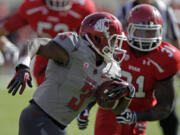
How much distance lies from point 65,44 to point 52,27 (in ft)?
6.28

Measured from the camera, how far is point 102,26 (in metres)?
2.94

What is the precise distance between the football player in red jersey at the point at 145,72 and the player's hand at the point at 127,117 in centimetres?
4

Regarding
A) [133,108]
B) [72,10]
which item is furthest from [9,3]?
[133,108]

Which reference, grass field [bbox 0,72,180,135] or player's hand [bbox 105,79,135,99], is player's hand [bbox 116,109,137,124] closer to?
player's hand [bbox 105,79,135,99]

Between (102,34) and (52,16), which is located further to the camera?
(52,16)

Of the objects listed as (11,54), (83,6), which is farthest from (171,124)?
(11,54)

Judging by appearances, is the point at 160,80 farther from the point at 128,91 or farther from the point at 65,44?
the point at 65,44

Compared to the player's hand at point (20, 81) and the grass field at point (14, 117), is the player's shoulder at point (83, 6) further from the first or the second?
the player's hand at point (20, 81)

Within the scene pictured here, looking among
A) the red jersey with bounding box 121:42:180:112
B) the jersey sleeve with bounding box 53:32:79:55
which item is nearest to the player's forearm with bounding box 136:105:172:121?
the red jersey with bounding box 121:42:180:112

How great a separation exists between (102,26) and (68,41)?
272 millimetres

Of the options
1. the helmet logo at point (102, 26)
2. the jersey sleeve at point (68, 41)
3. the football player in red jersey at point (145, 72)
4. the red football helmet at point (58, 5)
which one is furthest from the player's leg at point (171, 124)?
the jersey sleeve at point (68, 41)

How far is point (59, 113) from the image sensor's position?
2.84 metres

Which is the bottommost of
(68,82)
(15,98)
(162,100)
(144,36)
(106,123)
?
(15,98)

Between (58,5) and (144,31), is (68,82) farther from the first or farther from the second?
(58,5)
